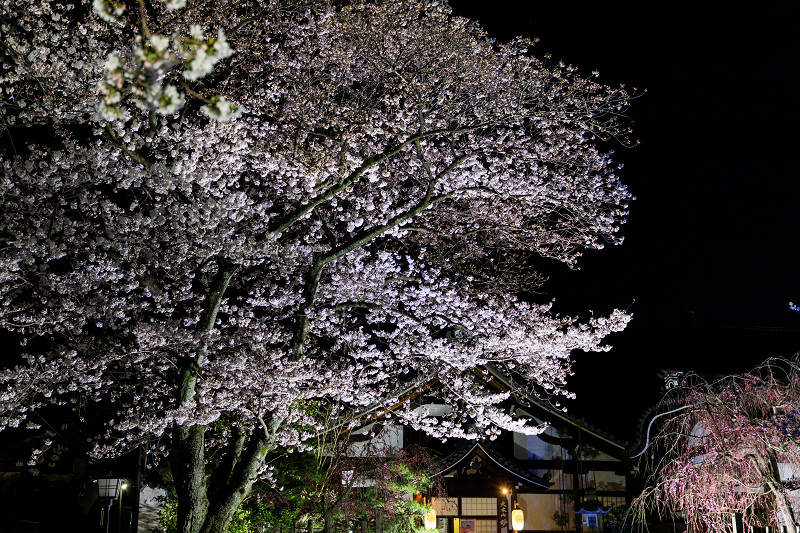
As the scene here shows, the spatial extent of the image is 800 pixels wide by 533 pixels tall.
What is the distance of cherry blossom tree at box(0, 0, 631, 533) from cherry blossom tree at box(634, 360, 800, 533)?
2207 millimetres

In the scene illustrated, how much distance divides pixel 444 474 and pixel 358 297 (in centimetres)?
663

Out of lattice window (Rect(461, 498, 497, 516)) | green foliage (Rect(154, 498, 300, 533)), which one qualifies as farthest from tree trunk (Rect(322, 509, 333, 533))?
lattice window (Rect(461, 498, 497, 516))

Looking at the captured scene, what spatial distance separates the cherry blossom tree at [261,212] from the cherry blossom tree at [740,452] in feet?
7.24

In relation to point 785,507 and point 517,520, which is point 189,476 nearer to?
point 785,507

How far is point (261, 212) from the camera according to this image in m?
10.3

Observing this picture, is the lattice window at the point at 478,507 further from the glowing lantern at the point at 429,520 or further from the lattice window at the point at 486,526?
the glowing lantern at the point at 429,520

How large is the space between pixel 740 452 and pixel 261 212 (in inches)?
307

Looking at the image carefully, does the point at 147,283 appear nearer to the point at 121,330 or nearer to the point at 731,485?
the point at 121,330

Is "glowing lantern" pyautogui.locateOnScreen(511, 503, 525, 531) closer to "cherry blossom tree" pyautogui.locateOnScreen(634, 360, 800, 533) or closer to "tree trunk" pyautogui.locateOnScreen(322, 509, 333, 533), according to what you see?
"tree trunk" pyautogui.locateOnScreen(322, 509, 333, 533)

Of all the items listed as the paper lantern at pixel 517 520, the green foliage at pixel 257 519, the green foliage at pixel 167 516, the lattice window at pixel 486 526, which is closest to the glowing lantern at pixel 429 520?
the paper lantern at pixel 517 520

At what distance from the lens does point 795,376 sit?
8484 millimetres

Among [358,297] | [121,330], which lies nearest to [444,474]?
[358,297]

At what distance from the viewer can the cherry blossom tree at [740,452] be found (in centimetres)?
803

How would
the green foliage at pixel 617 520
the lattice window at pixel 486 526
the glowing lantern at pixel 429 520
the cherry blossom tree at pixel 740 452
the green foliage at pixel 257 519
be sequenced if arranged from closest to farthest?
the cherry blossom tree at pixel 740 452 < the green foliage at pixel 257 519 < the glowing lantern at pixel 429 520 < the green foliage at pixel 617 520 < the lattice window at pixel 486 526
